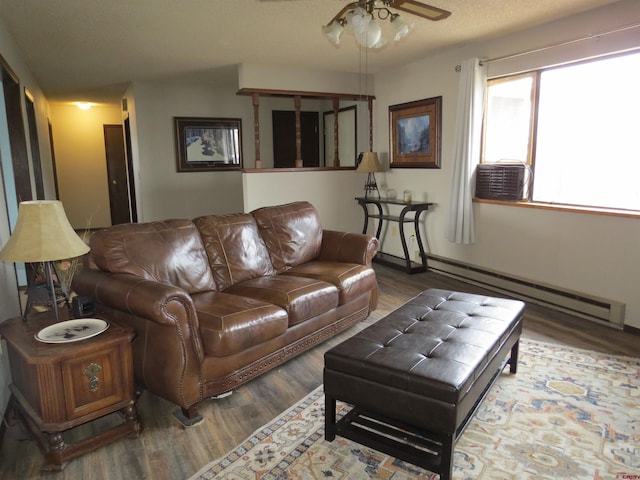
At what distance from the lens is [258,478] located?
6.02 feet

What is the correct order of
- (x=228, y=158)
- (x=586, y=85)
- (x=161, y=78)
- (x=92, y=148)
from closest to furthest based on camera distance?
(x=586, y=85) → (x=161, y=78) → (x=228, y=158) → (x=92, y=148)

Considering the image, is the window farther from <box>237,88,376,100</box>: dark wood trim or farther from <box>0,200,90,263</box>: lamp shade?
<box>0,200,90,263</box>: lamp shade

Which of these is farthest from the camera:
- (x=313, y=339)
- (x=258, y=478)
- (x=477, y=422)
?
(x=313, y=339)

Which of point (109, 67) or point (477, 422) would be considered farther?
point (109, 67)

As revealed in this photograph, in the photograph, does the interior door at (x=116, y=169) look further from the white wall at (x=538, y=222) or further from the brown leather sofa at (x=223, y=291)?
the brown leather sofa at (x=223, y=291)

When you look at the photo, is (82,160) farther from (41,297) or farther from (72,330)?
(72,330)

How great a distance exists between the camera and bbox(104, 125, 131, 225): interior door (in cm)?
888

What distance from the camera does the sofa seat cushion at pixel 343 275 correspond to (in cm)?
317

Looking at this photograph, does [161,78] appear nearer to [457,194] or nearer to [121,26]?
[121,26]

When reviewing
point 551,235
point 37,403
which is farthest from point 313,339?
point 551,235

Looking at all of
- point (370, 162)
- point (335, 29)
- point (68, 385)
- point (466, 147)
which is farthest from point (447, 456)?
point (370, 162)

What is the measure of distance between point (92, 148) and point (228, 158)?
3.74 metres

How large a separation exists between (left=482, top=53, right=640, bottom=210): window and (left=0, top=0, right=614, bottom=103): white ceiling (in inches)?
19.7

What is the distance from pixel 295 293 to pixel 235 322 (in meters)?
0.56
